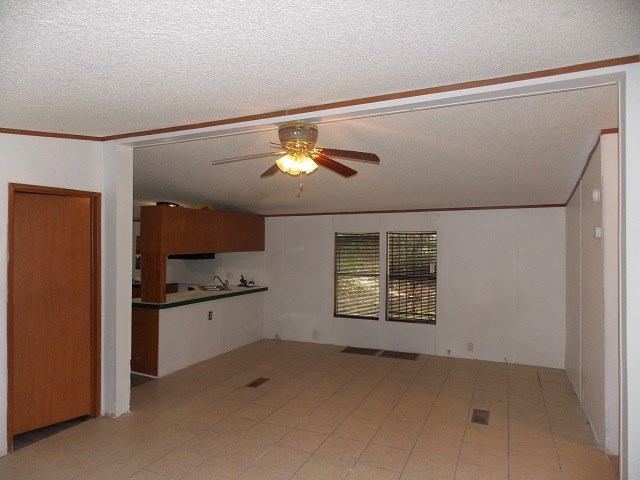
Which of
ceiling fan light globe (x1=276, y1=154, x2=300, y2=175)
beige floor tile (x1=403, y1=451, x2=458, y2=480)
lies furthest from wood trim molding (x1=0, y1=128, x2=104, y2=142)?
beige floor tile (x1=403, y1=451, x2=458, y2=480)

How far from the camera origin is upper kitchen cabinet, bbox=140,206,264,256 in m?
5.40

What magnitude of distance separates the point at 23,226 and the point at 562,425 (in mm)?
4977

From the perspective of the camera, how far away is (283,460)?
10.2ft

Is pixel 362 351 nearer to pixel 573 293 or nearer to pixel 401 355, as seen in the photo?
pixel 401 355

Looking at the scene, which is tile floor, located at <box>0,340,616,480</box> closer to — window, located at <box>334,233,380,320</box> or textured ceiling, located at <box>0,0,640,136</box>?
window, located at <box>334,233,380,320</box>

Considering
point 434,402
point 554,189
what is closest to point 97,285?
point 434,402

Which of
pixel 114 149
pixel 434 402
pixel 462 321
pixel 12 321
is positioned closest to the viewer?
pixel 12 321

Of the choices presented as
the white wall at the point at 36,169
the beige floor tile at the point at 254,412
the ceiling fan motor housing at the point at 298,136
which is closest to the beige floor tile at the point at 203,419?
the beige floor tile at the point at 254,412

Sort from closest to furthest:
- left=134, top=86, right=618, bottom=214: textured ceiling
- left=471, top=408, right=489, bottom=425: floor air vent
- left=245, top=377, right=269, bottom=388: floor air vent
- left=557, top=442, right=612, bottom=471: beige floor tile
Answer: left=134, top=86, right=618, bottom=214: textured ceiling
left=557, top=442, right=612, bottom=471: beige floor tile
left=471, top=408, right=489, bottom=425: floor air vent
left=245, top=377, right=269, bottom=388: floor air vent

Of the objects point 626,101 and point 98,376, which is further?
point 98,376

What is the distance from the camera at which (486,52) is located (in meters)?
Result: 1.92

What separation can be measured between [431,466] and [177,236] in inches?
165

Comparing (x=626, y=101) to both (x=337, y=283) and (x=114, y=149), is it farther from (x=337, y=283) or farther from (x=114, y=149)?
(x=337, y=283)

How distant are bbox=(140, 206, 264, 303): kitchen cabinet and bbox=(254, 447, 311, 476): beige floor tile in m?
2.81
